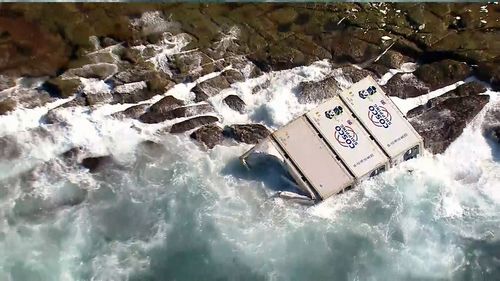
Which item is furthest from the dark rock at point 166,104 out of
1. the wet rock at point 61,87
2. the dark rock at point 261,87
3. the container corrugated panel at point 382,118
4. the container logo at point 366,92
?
the container logo at point 366,92

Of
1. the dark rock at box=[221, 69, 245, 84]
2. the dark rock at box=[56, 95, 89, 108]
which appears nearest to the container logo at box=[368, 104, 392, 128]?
the dark rock at box=[221, 69, 245, 84]

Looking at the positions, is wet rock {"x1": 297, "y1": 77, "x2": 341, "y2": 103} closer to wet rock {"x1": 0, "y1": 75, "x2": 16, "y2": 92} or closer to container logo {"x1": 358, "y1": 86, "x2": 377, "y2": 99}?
container logo {"x1": 358, "y1": 86, "x2": 377, "y2": 99}

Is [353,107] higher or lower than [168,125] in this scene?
lower

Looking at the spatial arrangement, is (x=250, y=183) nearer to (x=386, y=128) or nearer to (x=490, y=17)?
(x=386, y=128)

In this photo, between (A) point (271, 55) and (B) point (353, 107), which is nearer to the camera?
(B) point (353, 107)

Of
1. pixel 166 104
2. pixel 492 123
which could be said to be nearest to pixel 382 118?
pixel 492 123

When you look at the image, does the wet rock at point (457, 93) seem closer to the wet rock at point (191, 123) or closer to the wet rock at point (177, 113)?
the wet rock at point (191, 123)

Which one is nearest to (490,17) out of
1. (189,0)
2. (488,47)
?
(488,47)
